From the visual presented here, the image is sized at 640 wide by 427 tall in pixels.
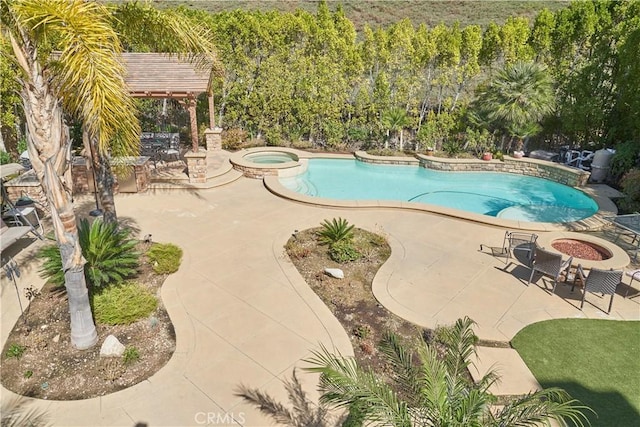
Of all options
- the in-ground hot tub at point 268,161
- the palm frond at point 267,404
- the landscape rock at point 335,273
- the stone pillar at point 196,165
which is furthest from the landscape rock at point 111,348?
the in-ground hot tub at point 268,161

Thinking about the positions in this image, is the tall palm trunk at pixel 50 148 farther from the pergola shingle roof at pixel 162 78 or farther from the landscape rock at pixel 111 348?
the pergola shingle roof at pixel 162 78

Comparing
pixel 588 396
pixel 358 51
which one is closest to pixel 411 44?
pixel 358 51

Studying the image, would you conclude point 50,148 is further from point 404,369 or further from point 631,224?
point 631,224

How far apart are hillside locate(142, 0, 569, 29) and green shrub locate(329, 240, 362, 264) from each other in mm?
43794

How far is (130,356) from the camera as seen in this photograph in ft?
20.5

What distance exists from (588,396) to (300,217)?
820 centimetres

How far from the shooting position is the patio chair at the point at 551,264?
27.0 feet

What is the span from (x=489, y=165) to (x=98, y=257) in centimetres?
1680

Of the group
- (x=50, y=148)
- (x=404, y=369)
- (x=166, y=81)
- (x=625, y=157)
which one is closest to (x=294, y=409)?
(x=404, y=369)

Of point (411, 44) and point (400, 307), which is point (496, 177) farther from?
point (400, 307)

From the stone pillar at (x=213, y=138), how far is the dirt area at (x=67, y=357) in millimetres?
12564

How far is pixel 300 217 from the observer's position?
12242 millimetres

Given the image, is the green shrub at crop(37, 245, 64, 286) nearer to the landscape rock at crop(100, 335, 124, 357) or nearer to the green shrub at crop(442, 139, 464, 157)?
the landscape rock at crop(100, 335, 124, 357)

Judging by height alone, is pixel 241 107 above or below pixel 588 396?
above
